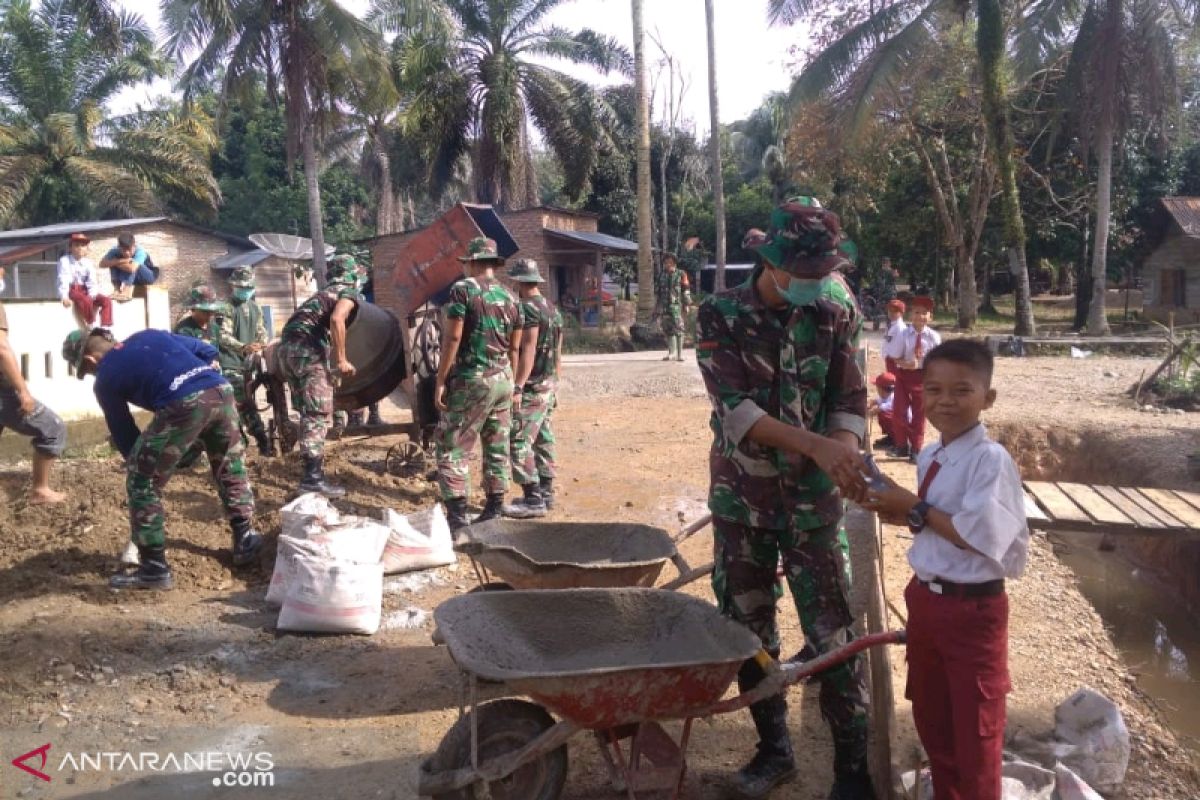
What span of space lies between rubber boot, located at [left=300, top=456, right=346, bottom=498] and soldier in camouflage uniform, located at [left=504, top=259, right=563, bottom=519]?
121cm

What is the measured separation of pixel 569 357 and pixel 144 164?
15492 millimetres

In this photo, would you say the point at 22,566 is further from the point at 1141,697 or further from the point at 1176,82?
the point at 1176,82

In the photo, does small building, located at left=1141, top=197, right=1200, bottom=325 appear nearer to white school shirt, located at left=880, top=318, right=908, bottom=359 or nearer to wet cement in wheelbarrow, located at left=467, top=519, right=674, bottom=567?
white school shirt, located at left=880, top=318, right=908, bottom=359

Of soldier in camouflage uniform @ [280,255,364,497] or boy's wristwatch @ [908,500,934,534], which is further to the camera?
soldier in camouflage uniform @ [280,255,364,497]

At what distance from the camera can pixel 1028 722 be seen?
12.8ft

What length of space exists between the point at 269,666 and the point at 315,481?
231cm

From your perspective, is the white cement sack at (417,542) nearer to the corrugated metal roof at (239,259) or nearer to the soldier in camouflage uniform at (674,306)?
the soldier in camouflage uniform at (674,306)

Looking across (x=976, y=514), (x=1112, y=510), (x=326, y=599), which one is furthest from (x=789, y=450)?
(x=1112, y=510)

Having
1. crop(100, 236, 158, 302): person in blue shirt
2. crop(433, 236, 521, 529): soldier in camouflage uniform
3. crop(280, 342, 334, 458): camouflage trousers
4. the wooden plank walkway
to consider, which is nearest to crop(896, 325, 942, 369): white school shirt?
the wooden plank walkway

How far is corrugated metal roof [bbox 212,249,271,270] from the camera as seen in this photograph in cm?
2438

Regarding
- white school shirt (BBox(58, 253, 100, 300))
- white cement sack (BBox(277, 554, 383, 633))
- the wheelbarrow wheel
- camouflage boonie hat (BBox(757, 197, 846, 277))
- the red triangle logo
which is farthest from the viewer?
white school shirt (BBox(58, 253, 100, 300))

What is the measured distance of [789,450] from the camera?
2.78m

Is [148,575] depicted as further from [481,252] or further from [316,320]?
[481,252]

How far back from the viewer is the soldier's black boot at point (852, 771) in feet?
9.53
